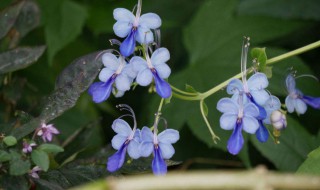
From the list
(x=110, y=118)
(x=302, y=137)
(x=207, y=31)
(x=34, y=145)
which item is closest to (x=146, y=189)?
(x=34, y=145)

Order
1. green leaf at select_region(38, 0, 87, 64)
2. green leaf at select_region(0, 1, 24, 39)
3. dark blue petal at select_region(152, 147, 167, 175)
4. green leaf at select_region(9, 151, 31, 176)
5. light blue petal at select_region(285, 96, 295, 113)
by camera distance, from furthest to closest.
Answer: green leaf at select_region(38, 0, 87, 64), green leaf at select_region(0, 1, 24, 39), light blue petal at select_region(285, 96, 295, 113), dark blue petal at select_region(152, 147, 167, 175), green leaf at select_region(9, 151, 31, 176)

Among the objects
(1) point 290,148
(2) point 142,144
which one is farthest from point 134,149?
(1) point 290,148

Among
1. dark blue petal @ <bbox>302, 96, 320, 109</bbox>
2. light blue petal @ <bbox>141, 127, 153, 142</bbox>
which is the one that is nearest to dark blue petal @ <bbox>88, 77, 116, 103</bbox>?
light blue petal @ <bbox>141, 127, 153, 142</bbox>

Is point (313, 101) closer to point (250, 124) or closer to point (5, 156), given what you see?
point (250, 124)

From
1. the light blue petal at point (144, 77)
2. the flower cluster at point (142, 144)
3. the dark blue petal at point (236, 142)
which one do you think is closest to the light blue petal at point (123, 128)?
the flower cluster at point (142, 144)

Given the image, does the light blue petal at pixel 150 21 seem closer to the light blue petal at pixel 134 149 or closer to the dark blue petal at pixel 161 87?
the dark blue petal at pixel 161 87

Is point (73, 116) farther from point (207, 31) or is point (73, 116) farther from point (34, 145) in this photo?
point (34, 145)

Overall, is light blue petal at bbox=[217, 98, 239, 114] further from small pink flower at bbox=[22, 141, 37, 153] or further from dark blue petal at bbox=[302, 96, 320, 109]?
small pink flower at bbox=[22, 141, 37, 153]
